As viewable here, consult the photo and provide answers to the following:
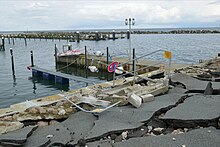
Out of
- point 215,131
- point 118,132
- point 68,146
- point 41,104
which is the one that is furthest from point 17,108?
point 215,131

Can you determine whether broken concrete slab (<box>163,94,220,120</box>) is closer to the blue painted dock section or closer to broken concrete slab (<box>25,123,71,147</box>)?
broken concrete slab (<box>25,123,71,147</box>)

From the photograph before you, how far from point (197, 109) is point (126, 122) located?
1.97 metres

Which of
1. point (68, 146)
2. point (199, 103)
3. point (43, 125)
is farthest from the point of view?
point (199, 103)

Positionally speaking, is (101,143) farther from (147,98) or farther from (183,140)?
(147,98)

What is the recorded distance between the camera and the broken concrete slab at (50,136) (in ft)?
15.4

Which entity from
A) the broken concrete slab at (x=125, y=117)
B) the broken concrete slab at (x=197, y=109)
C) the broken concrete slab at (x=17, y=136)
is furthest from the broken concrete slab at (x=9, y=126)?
the broken concrete slab at (x=197, y=109)

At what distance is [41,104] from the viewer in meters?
7.55

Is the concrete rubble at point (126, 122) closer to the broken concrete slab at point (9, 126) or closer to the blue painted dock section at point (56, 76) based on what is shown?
the broken concrete slab at point (9, 126)

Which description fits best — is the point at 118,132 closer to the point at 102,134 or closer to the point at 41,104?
the point at 102,134

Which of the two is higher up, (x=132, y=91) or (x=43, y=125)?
(x=132, y=91)

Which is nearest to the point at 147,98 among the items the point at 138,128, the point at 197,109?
the point at 197,109

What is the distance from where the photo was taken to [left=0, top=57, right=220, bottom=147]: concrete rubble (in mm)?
4617

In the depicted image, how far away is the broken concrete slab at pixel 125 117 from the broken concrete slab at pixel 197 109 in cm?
40

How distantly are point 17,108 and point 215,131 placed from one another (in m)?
5.99
